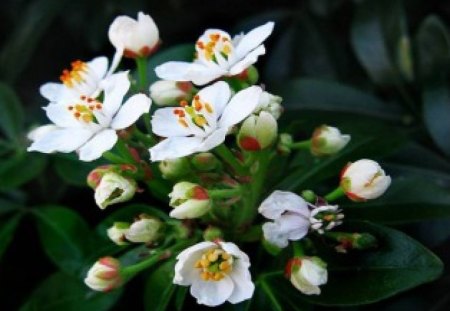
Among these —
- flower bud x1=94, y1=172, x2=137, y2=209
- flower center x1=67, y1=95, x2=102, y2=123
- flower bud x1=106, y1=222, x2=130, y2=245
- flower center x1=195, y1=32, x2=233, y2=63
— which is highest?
flower center x1=195, y1=32, x2=233, y2=63

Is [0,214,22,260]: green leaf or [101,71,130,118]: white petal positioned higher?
[101,71,130,118]: white petal

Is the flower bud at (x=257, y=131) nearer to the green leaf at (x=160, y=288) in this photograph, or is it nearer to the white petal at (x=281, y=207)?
the white petal at (x=281, y=207)

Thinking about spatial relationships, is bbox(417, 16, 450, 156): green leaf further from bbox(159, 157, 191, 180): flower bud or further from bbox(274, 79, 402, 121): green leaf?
bbox(159, 157, 191, 180): flower bud

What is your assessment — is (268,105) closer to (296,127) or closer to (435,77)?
(296,127)

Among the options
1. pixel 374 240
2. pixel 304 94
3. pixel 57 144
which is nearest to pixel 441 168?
pixel 304 94

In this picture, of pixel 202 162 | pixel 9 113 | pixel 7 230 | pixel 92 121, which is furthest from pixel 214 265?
pixel 9 113

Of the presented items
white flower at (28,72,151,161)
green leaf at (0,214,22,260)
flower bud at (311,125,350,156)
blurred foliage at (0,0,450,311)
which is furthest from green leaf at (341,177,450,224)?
green leaf at (0,214,22,260)

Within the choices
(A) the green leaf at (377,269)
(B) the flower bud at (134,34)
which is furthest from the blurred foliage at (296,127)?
(B) the flower bud at (134,34)
